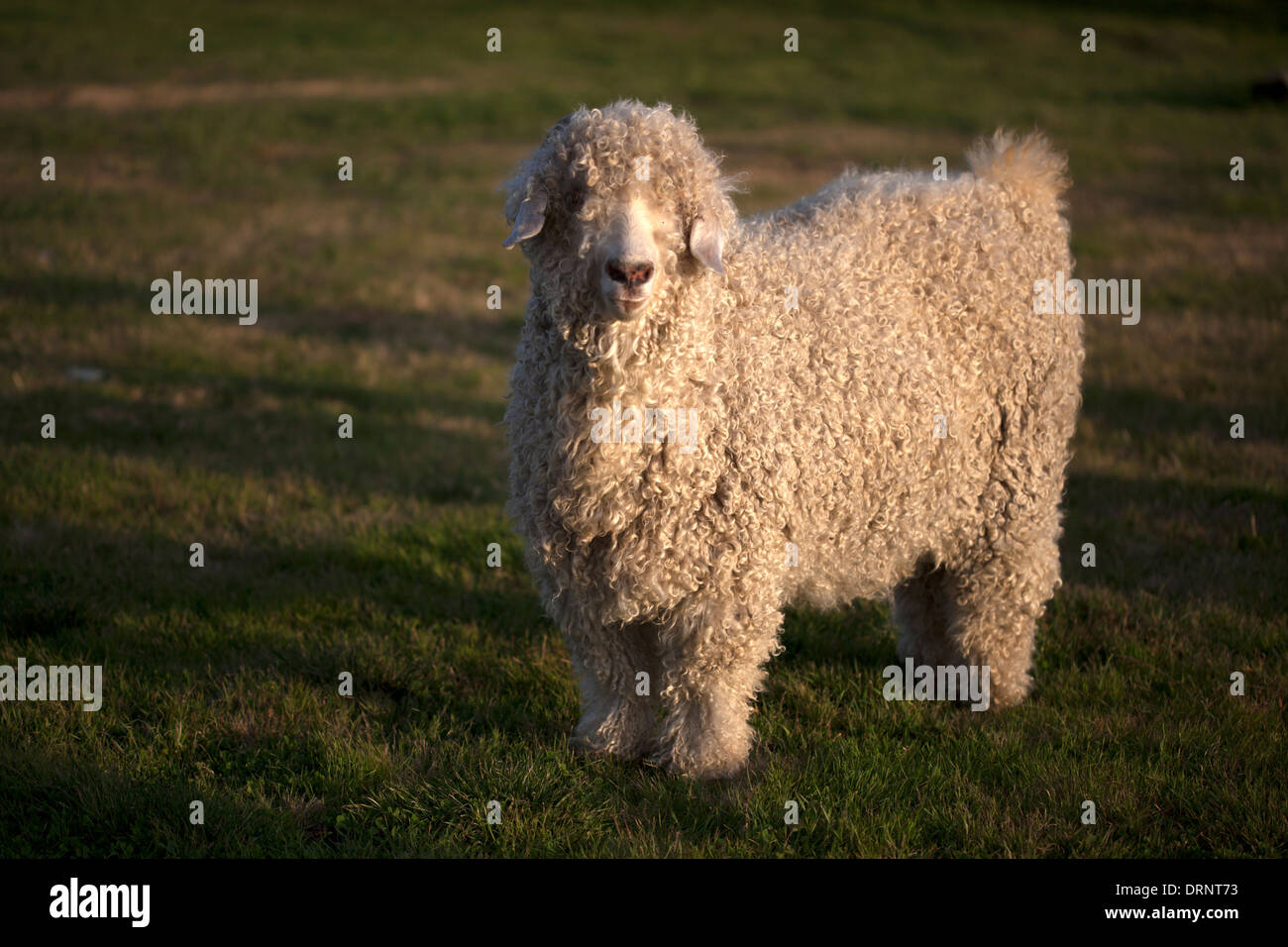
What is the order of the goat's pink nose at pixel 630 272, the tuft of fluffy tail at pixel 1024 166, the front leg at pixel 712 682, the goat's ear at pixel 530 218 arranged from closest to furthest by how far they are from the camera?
the goat's pink nose at pixel 630 272, the goat's ear at pixel 530 218, the front leg at pixel 712 682, the tuft of fluffy tail at pixel 1024 166

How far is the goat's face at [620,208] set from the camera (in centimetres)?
354

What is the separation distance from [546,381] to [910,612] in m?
2.41

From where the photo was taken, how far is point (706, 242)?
3674mm

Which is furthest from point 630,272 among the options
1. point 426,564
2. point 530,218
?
point 426,564

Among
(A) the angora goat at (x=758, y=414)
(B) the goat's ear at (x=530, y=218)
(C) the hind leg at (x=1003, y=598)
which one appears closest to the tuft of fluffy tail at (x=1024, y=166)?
(A) the angora goat at (x=758, y=414)

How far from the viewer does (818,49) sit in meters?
28.5

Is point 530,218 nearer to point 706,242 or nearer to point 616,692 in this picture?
point 706,242

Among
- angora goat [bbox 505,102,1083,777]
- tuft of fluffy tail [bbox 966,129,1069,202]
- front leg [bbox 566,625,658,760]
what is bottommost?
front leg [bbox 566,625,658,760]

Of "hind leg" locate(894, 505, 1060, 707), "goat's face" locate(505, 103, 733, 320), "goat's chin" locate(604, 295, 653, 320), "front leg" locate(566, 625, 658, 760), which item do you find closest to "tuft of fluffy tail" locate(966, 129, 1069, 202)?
"hind leg" locate(894, 505, 1060, 707)

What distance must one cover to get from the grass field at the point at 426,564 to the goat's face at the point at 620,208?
1.96 meters

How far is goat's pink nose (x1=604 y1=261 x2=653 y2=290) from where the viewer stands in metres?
3.47

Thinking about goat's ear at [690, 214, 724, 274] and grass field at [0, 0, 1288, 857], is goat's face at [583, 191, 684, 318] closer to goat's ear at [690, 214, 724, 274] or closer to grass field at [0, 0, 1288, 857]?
goat's ear at [690, 214, 724, 274]

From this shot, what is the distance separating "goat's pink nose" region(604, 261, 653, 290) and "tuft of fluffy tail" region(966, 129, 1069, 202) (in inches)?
95.5

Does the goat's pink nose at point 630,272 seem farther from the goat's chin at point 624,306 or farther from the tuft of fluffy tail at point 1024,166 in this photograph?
Answer: the tuft of fluffy tail at point 1024,166
